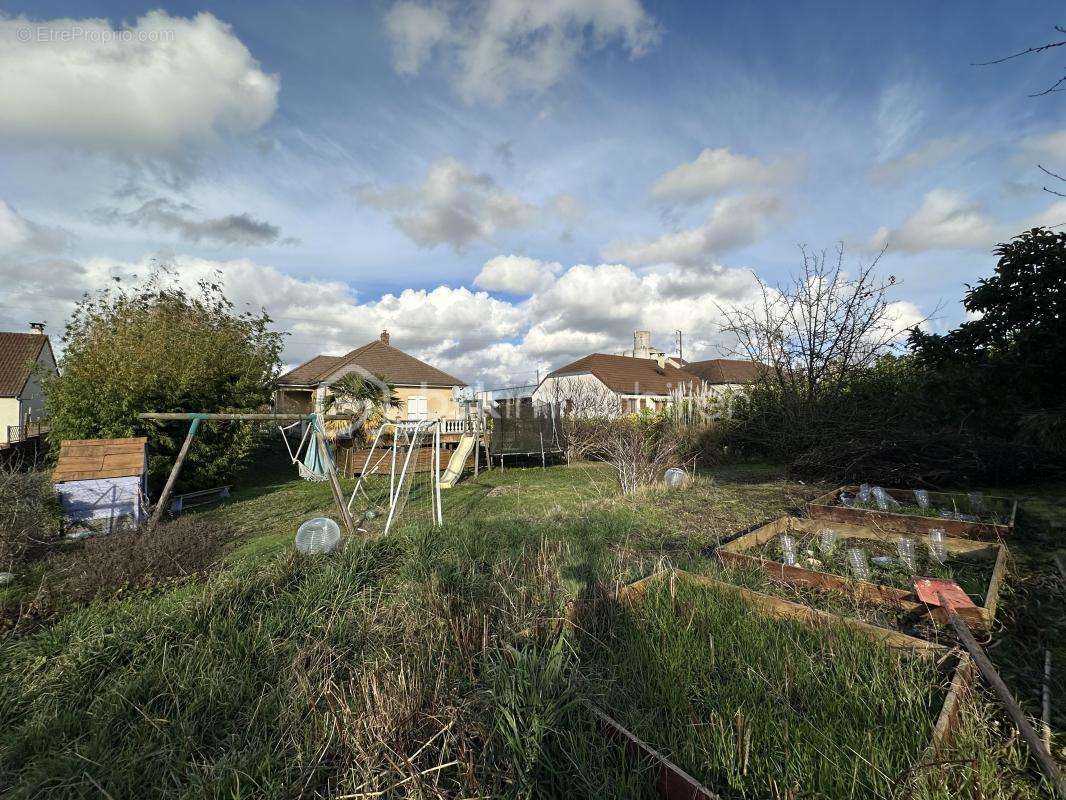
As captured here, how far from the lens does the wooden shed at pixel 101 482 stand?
6.50m

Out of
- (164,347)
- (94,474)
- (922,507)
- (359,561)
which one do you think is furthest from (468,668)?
(164,347)

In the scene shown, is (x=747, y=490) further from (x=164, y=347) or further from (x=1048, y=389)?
(x=164, y=347)

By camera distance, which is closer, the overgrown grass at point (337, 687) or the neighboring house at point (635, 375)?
the overgrown grass at point (337, 687)

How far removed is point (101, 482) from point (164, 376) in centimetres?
311

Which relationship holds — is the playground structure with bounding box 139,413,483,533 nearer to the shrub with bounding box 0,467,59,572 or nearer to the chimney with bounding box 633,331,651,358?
the shrub with bounding box 0,467,59,572

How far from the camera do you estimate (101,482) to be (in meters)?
6.68

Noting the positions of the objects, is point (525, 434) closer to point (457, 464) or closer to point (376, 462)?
point (457, 464)

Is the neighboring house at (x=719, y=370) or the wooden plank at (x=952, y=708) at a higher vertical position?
the neighboring house at (x=719, y=370)

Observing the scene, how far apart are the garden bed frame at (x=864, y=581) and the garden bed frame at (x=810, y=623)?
0.49m

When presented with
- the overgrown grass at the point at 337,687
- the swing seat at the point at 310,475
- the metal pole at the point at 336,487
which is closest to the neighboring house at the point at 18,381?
the swing seat at the point at 310,475

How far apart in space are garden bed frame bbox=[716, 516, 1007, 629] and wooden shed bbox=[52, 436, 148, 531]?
26.4 feet

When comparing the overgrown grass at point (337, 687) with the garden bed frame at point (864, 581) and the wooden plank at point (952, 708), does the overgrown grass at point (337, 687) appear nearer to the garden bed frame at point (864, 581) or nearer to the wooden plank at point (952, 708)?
the wooden plank at point (952, 708)

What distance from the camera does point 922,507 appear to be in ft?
19.2

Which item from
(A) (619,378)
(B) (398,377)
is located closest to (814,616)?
(B) (398,377)
